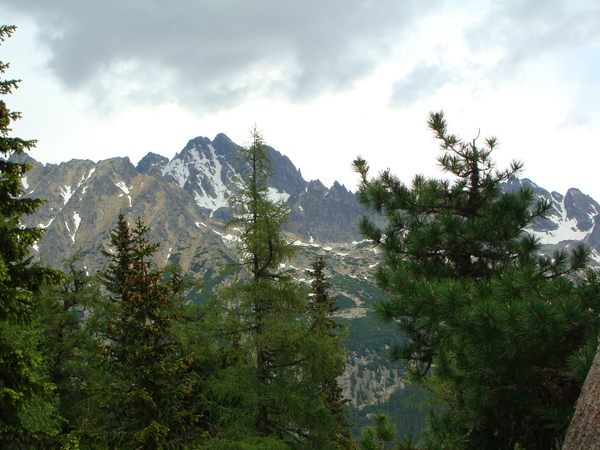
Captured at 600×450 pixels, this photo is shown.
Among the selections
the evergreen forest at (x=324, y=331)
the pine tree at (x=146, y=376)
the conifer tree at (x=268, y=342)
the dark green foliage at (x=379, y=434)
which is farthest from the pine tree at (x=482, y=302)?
the pine tree at (x=146, y=376)

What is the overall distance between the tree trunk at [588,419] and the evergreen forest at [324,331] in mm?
913

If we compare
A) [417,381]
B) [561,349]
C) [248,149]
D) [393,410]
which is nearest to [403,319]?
[417,381]

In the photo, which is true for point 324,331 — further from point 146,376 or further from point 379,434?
point 379,434

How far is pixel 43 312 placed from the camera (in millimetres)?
19859

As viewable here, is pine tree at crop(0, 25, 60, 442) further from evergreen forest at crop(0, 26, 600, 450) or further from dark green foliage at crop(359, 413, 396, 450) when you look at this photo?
dark green foliage at crop(359, 413, 396, 450)

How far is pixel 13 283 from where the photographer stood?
27.3 feet

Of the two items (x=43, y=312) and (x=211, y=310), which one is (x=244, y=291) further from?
(x=43, y=312)

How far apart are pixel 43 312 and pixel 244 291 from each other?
424 inches

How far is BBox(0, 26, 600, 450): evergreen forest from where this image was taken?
700 cm

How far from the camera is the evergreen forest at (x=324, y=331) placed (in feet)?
23.0

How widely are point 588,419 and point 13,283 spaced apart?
9233 millimetres

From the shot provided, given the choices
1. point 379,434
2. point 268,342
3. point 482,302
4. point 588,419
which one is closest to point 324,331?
point 268,342

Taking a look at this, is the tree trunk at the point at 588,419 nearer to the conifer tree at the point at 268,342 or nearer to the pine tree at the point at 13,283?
the pine tree at the point at 13,283

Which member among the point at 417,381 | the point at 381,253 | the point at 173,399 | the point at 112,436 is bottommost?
the point at 112,436
